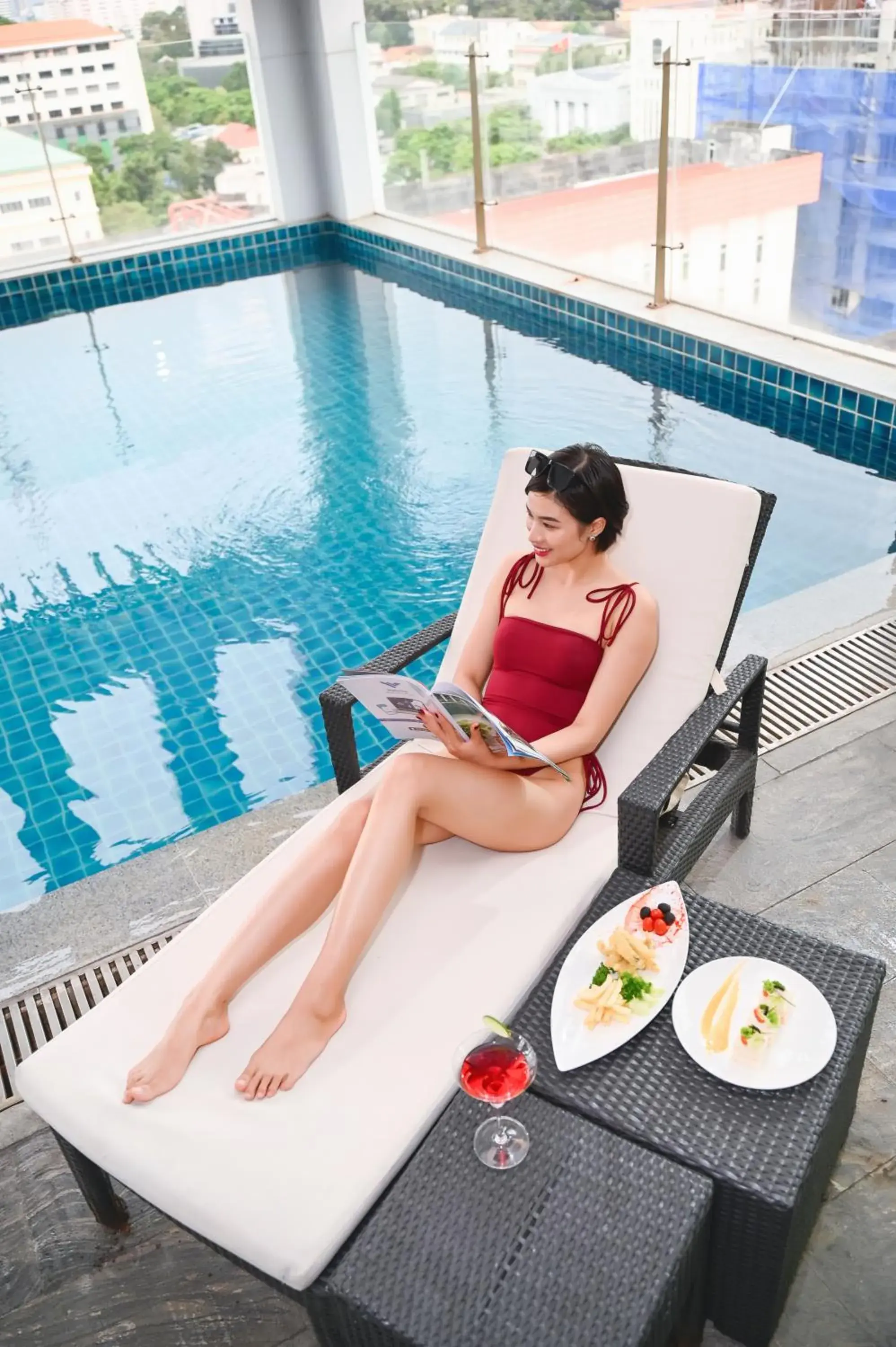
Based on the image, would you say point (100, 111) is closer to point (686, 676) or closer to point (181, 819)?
point (181, 819)

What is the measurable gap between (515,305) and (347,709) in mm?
5874

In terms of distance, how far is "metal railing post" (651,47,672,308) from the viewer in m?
6.32

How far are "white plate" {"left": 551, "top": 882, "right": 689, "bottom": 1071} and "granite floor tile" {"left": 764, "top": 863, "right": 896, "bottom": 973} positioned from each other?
59cm

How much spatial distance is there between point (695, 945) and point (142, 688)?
2602mm

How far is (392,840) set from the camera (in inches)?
85.7

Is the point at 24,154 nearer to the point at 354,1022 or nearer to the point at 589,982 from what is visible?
the point at 354,1022

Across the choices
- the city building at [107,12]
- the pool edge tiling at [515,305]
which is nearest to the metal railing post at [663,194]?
the pool edge tiling at [515,305]

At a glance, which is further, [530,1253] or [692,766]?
[692,766]

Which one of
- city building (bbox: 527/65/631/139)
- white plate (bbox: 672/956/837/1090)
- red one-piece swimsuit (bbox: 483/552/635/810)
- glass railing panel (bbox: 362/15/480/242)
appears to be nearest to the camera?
white plate (bbox: 672/956/837/1090)

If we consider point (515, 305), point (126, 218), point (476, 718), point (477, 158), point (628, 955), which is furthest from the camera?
point (126, 218)

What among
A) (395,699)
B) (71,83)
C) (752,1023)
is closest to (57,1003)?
(395,699)

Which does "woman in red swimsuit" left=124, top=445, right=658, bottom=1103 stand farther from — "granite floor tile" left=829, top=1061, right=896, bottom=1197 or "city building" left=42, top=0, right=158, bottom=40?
"city building" left=42, top=0, right=158, bottom=40

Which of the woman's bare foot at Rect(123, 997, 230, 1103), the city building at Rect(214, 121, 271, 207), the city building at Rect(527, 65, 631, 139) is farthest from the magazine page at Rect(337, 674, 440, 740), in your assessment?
the city building at Rect(214, 121, 271, 207)

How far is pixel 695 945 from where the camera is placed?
2051mm
